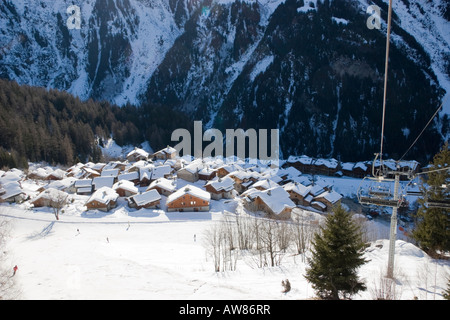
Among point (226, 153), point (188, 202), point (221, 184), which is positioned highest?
point (226, 153)

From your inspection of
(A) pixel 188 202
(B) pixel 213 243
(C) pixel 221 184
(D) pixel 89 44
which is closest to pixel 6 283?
(B) pixel 213 243

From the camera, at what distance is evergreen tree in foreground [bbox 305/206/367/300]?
10.9m

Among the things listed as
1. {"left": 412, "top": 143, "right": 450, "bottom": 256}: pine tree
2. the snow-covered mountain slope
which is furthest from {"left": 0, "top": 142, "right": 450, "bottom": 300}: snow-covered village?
the snow-covered mountain slope

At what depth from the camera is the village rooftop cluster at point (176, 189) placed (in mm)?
41469

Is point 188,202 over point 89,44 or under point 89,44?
under

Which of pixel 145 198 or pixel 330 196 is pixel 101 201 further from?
pixel 330 196

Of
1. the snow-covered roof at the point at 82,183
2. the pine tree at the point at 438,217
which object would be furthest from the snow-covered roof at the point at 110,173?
the pine tree at the point at 438,217

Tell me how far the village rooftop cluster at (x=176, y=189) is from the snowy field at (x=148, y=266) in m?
4.48

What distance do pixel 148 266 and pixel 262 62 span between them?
12209 cm

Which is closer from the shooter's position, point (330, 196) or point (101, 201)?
point (101, 201)

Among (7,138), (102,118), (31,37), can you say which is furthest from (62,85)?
(7,138)

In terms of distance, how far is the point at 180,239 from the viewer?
102 feet

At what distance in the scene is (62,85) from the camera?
568 feet

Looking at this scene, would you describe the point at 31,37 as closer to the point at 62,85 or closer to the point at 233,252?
the point at 62,85
